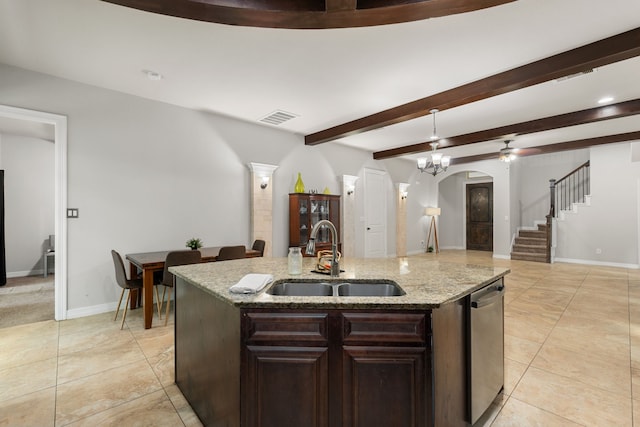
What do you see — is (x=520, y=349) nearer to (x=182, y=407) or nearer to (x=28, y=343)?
(x=182, y=407)

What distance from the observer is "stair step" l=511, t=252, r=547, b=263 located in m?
7.97

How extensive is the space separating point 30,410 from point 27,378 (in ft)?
1.80

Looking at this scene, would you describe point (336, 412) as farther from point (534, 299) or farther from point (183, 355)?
point (534, 299)

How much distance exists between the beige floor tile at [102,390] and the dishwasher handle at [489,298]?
231 centimetres

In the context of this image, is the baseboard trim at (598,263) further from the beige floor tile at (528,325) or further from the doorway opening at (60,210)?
the doorway opening at (60,210)

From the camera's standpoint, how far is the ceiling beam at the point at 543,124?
14.3ft

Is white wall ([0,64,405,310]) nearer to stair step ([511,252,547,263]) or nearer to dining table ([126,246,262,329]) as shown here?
dining table ([126,246,262,329])

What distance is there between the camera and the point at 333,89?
12.5 ft

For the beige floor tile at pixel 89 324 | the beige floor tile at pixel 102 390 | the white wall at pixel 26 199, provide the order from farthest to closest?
the white wall at pixel 26 199 < the beige floor tile at pixel 89 324 < the beige floor tile at pixel 102 390

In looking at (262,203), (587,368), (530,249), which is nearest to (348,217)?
(262,203)

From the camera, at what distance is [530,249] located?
27.2ft

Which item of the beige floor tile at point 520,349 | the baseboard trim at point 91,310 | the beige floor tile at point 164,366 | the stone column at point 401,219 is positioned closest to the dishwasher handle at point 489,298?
the beige floor tile at point 520,349

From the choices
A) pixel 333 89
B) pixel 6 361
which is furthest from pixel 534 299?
pixel 6 361

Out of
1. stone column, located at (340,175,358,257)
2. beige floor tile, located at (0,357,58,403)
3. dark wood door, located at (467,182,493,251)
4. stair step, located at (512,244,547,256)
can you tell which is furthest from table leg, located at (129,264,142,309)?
dark wood door, located at (467,182,493,251)
